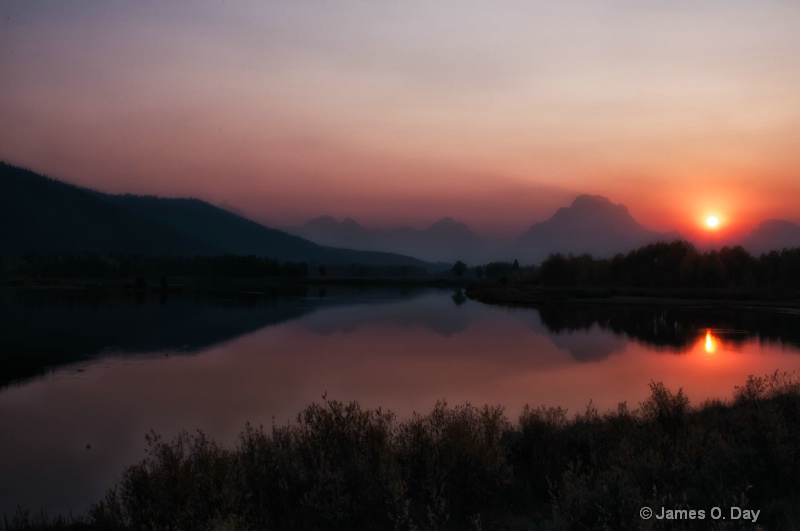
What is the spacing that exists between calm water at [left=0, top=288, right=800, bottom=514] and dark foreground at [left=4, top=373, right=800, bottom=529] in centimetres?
247

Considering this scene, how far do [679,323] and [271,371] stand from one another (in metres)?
32.3

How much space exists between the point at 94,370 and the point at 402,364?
1081cm

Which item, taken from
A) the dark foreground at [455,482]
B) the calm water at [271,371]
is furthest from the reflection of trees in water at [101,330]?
the dark foreground at [455,482]

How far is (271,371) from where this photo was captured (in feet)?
70.9

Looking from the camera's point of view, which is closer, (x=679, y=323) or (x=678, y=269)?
(x=679, y=323)

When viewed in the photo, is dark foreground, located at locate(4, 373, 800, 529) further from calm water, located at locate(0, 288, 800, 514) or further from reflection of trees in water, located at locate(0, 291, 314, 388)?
Answer: reflection of trees in water, located at locate(0, 291, 314, 388)

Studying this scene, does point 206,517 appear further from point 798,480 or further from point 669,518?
point 798,480

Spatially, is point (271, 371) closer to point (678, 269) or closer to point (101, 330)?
point (101, 330)

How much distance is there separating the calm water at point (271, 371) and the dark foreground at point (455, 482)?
2.47 meters

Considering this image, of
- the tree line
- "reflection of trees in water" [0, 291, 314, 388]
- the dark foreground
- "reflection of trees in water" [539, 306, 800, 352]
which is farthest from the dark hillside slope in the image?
the dark foreground

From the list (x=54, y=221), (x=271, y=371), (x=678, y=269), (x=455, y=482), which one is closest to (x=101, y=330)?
(x=271, y=371)

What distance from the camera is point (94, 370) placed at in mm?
21359

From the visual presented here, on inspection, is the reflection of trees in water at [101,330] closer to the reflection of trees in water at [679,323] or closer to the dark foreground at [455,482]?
the dark foreground at [455,482]

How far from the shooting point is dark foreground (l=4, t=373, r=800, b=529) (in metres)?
6.97
